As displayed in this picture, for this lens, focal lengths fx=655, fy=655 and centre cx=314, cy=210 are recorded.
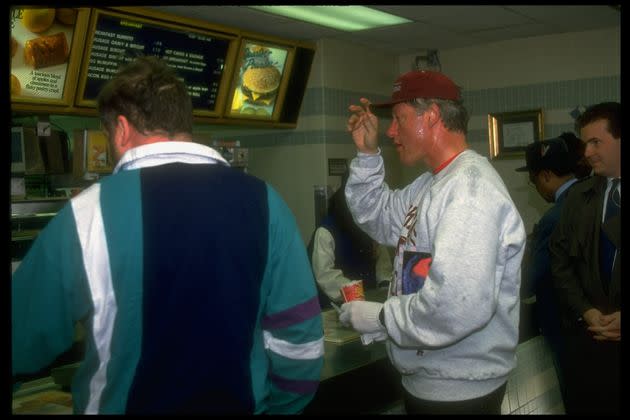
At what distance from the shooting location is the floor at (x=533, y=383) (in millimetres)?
3400

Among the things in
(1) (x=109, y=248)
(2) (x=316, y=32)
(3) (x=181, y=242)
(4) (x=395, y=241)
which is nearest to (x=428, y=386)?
(4) (x=395, y=241)

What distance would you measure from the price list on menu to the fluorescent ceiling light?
2.15ft

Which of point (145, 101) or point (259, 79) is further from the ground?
point (259, 79)

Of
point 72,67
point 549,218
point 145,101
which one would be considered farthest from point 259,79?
point 145,101

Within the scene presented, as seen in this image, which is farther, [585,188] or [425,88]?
[585,188]

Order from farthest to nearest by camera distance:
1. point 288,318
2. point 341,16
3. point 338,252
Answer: point 341,16, point 338,252, point 288,318

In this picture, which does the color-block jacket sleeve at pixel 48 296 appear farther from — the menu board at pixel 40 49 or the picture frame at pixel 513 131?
the picture frame at pixel 513 131

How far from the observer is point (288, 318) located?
174cm

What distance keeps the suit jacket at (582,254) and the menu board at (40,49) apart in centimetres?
321

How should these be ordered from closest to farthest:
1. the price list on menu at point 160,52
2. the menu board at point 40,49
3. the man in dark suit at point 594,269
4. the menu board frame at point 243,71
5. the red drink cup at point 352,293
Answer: the red drink cup at point 352,293 → the man in dark suit at point 594,269 → the menu board at point 40,49 → the price list on menu at point 160,52 → the menu board frame at point 243,71

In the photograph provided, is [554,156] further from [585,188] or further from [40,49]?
[40,49]

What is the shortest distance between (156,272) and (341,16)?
3896 mm

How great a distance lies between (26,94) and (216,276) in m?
3.18

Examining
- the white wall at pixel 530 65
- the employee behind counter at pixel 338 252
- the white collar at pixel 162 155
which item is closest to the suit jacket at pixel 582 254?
the employee behind counter at pixel 338 252
